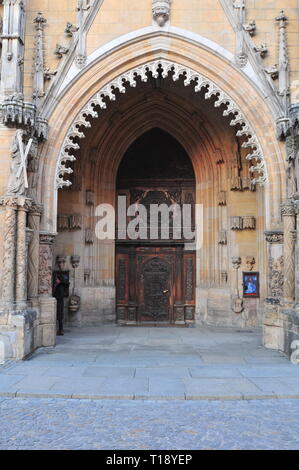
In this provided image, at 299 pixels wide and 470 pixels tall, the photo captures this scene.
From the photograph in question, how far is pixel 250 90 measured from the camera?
1034 centimetres

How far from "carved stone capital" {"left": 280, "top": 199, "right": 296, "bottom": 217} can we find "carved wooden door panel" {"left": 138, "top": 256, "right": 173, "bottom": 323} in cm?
521

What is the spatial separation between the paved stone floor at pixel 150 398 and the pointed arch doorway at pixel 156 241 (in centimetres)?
393

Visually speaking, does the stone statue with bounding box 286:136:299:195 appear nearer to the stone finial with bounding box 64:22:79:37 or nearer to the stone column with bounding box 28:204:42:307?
the stone finial with bounding box 64:22:79:37

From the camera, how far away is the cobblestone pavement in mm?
4809

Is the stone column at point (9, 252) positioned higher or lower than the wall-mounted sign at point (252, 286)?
higher

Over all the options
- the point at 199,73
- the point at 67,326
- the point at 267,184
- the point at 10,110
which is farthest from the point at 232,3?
the point at 67,326

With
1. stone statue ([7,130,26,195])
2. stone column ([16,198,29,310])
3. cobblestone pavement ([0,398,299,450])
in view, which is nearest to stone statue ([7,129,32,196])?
stone statue ([7,130,26,195])

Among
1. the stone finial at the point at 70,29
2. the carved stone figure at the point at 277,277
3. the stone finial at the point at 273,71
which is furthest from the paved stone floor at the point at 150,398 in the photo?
the stone finial at the point at 70,29

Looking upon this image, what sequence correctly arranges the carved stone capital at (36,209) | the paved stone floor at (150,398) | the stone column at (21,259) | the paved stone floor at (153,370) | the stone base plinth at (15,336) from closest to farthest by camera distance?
the paved stone floor at (150,398) < the paved stone floor at (153,370) < the stone base plinth at (15,336) < the stone column at (21,259) < the carved stone capital at (36,209)

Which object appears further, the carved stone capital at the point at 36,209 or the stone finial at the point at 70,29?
the stone finial at the point at 70,29

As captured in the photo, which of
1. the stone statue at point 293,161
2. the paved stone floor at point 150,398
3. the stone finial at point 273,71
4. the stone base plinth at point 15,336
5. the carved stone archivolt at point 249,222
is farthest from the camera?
the carved stone archivolt at point 249,222

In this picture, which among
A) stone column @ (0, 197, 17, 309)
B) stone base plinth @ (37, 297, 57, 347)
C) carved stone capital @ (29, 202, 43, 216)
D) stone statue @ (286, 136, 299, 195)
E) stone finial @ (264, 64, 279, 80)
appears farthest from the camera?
stone finial @ (264, 64, 279, 80)

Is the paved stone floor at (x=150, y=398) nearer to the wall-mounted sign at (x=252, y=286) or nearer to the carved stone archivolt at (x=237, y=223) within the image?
the wall-mounted sign at (x=252, y=286)

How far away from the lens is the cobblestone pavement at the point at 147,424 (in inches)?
189
